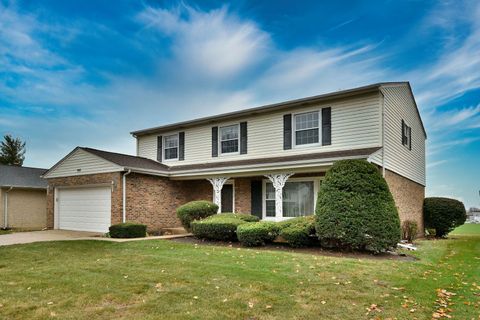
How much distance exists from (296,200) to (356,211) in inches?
207

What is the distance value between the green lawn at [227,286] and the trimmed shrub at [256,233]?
163cm

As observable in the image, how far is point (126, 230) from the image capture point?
536 inches

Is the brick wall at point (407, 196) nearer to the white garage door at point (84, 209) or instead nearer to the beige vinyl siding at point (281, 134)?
the beige vinyl siding at point (281, 134)

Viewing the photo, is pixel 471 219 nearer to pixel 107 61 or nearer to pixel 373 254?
pixel 373 254

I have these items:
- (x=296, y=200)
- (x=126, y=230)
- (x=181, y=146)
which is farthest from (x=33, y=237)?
(x=296, y=200)

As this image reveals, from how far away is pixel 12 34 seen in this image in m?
13.6

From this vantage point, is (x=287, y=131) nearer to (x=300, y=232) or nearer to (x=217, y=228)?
(x=217, y=228)

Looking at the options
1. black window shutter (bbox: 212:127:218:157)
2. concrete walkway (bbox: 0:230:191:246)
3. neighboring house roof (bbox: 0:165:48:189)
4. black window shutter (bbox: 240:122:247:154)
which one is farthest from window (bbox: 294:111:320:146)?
neighboring house roof (bbox: 0:165:48:189)

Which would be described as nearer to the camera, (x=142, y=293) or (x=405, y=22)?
(x=142, y=293)

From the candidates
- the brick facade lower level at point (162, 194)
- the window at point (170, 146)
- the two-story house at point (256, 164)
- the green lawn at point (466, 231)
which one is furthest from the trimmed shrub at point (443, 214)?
the window at point (170, 146)

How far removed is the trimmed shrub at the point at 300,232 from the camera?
10969 mm

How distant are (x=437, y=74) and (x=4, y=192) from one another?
79.4ft

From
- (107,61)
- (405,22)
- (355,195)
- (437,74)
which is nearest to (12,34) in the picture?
(107,61)

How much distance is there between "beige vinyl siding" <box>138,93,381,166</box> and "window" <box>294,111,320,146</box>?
0.24 meters
